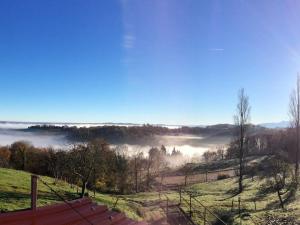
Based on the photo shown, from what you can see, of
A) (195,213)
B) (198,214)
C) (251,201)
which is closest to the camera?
(198,214)

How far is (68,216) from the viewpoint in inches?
481

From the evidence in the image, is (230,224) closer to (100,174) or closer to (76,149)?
(76,149)

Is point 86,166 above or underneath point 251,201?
above

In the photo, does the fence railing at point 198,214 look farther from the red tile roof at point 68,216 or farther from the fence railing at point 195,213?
the red tile roof at point 68,216

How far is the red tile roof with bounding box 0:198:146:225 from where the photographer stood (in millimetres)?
10531

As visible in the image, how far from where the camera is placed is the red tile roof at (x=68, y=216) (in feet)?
34.6

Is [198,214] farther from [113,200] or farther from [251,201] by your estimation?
[251,201]

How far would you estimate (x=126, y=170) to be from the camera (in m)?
69.6

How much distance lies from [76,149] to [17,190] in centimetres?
2227

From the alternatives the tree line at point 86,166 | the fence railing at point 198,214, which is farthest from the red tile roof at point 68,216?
the tree line at point 86,166

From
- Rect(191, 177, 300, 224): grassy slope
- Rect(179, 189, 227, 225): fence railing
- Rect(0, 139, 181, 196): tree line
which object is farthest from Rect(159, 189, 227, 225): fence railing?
Rect(0, 139, 181, 196): tree line

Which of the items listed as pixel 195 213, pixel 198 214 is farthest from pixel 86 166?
pixel 198 214

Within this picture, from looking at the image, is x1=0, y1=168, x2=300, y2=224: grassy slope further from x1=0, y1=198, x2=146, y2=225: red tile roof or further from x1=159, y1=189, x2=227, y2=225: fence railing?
x1=0, y1=198, x2=146, y2=225: red tile roof

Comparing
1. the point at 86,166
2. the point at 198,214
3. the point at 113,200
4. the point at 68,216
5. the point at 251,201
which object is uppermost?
the point at 68,216
